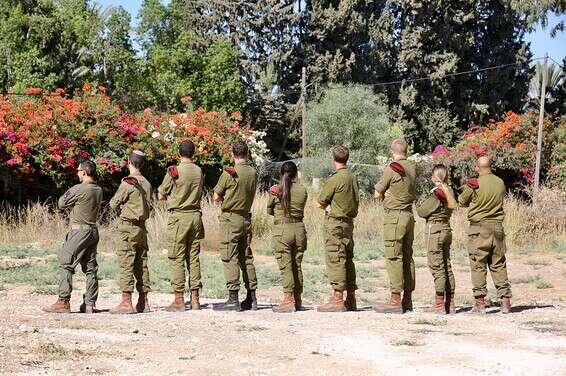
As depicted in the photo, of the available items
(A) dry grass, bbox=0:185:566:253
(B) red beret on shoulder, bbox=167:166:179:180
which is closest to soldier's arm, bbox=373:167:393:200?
(B) red beret on shoulder, bbox=167:166:179:180

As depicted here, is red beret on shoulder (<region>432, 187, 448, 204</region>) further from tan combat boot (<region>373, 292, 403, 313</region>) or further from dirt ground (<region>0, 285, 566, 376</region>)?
dirt ground (<region>0, 285, 566, 376</region>)

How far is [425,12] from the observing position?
136ft

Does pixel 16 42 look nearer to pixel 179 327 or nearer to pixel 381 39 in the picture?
pixel 381 39

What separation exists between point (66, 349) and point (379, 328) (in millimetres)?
3209

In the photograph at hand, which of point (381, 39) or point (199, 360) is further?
point (381, 39)

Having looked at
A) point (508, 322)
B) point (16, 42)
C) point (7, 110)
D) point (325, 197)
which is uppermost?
point (16, 42)

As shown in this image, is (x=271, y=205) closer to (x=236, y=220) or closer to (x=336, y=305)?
(x=236, y=220)

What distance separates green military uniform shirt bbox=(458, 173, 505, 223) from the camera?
421 inches

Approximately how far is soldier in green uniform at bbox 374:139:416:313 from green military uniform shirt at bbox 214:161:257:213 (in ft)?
5.01

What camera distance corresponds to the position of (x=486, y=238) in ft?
35.0

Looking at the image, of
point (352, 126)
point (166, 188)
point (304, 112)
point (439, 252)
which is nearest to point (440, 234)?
point (439, 252)

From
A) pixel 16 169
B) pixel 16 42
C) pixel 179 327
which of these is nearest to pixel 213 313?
pixel 179 327

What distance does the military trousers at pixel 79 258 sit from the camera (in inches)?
396

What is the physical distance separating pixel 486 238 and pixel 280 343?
3528 mm
